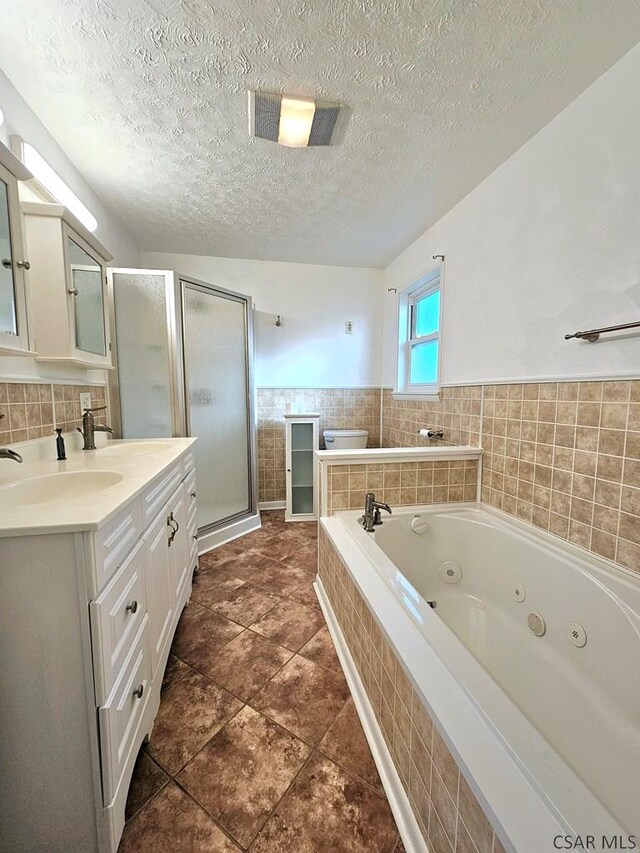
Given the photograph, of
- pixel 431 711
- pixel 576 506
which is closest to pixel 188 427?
pixel 431 711

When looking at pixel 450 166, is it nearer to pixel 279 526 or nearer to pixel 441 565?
pixel 441 565

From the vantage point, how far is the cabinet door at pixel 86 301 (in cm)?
137

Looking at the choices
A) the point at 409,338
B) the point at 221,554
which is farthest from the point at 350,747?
the point at 409,338

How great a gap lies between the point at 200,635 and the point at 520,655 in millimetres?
1404

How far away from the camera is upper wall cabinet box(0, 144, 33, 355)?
1.00m

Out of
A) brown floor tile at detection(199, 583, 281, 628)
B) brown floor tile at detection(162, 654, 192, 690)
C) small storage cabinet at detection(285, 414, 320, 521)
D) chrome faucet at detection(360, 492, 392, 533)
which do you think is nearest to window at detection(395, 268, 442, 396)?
small storage cabinet at detection(285, 414, 320, 521)

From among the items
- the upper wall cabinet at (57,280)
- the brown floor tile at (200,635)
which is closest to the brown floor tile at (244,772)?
the brown floor tile at (200,635)

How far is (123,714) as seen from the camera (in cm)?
84

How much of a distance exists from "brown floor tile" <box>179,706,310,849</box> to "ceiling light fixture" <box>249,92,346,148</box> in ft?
7.82

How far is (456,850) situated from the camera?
0.66 metres

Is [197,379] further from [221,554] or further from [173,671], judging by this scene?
[173,671]

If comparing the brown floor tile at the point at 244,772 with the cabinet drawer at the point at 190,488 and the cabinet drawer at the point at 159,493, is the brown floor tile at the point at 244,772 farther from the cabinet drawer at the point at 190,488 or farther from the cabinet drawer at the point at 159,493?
the cabinet drawer at the point at 190,488

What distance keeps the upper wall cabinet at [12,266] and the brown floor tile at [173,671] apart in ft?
4.44

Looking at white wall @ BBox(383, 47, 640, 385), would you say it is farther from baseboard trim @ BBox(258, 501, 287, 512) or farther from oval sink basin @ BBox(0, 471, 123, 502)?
baseboard trim @ BBox(258, 501, 287, 512)
